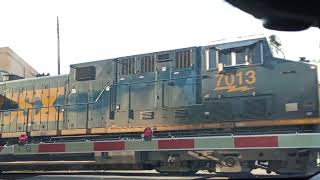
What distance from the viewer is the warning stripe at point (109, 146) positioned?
10289mm

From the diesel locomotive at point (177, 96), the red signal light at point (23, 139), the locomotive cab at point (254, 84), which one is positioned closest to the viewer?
the locomotive cab at point (254, 84)

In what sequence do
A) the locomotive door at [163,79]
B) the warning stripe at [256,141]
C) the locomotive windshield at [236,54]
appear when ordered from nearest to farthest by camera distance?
the warning stripe at [256,141], the locomotive windshield at [236,54], the locomotive door at [163,79]

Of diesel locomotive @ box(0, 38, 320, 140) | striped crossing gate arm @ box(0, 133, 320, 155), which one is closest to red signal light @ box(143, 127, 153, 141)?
striped crossing gate arm @ box(0, 133, 320, 155)

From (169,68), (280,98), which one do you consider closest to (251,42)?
(280,98)

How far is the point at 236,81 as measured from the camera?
10.1 metres

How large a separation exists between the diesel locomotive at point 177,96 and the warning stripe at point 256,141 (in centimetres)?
69

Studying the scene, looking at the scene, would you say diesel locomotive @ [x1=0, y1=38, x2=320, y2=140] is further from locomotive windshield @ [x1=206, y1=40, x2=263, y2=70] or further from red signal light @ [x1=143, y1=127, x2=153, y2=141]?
red signal light @ [x1=143, y1=127, x2=153, y2=141]

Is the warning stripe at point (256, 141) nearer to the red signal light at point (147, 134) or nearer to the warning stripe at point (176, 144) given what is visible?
the warning stripe at point (176, 144)

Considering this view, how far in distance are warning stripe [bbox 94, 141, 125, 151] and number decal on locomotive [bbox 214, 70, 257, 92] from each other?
246 cm

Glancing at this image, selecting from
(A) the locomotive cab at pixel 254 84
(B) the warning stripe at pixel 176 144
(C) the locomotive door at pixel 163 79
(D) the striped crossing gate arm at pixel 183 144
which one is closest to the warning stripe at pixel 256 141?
(D) the striped crossing gate arm at pixel 183 144

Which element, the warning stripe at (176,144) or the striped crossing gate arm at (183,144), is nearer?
the striped crossing gate arm at (183,144)

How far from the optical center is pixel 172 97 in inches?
426

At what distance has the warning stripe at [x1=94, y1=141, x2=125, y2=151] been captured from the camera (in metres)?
10.3

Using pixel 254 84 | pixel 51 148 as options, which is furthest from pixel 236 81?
pixel 51 148
